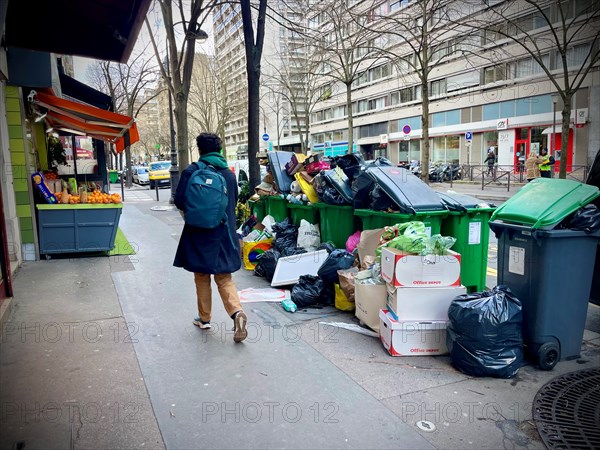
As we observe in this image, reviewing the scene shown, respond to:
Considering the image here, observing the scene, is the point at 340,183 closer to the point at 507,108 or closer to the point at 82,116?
the point at 82,116

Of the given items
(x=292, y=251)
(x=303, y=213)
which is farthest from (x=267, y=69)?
(x=292, y=251)

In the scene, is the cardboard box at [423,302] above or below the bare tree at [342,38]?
below

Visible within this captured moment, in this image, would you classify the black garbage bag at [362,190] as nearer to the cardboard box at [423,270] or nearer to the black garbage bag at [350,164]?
the black garbage bag at [350,164]

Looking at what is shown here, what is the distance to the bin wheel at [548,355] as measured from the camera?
3783 millimetres

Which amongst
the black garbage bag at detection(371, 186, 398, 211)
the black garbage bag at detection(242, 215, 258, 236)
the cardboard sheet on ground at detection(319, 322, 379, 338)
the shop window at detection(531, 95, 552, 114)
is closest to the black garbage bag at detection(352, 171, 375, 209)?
the black garbage bag at detection(371, 186, 398, 211)

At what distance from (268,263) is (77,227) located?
388 centimetres

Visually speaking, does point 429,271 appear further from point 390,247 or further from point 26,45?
point 26,45

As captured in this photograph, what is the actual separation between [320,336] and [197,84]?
39.9 meters

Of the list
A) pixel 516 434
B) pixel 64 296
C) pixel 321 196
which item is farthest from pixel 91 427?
pixel 321 196

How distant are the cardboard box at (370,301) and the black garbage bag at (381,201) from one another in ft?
3.76

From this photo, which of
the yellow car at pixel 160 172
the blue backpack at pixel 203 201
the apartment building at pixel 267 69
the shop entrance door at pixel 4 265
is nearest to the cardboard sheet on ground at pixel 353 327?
the blue backpack at pixel 203 201

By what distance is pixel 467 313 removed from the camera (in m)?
3.62

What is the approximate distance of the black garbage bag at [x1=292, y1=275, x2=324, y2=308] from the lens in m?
5.40

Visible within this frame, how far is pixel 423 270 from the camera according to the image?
13.3ft
